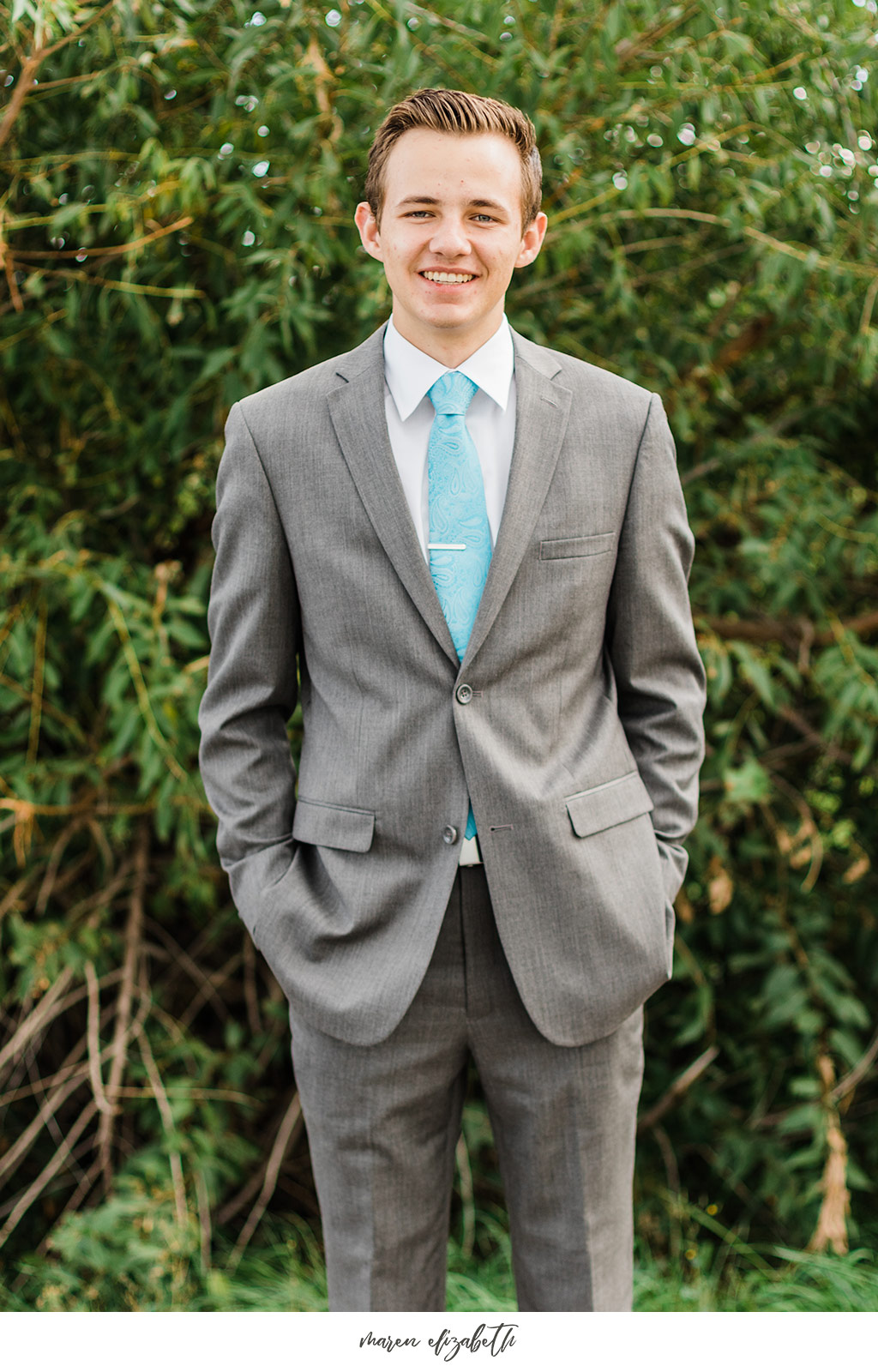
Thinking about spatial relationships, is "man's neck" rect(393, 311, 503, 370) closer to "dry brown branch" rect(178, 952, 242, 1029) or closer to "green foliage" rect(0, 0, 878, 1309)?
"green foliage" rect(0, 0, 878, 1309)

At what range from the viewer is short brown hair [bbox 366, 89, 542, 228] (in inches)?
44.2

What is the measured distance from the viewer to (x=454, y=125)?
1122 millimetres

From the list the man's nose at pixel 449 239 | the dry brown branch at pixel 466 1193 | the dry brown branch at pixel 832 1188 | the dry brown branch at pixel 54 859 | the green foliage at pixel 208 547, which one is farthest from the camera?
the dry brown branch at pixel 466 1193

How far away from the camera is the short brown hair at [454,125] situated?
1.12 m

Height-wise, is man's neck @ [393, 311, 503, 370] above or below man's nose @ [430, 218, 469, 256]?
below

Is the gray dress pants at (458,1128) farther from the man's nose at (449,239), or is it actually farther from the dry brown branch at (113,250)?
the dry brown branch at (113,250)

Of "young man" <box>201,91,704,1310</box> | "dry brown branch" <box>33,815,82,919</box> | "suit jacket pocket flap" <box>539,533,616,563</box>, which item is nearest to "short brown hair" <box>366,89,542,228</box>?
"young man" <box>201,91,704,1310</box>

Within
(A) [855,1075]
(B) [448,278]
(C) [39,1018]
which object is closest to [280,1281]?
(C) [39,1018]

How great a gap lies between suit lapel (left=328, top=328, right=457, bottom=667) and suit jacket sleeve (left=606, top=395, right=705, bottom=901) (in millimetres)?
263

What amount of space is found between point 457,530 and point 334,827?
14.9 inches

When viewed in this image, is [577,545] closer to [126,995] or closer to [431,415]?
[431,415]

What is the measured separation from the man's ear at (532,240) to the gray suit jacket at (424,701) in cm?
11

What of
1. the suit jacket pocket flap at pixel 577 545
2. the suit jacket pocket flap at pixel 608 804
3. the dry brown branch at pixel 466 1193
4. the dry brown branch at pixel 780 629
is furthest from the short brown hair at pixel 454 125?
the dry brown branch at pixel 466 1193
